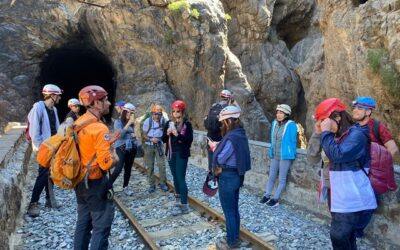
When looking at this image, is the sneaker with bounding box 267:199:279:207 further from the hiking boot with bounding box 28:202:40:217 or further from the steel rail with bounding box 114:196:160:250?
the hiking boot with bounding box 28:202:40:217

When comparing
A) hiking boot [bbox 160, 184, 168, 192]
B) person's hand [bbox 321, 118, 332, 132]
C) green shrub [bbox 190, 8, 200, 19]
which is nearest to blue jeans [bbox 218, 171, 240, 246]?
person's hand [bbox 321, 118, 332, 132]

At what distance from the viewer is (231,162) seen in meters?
4.62

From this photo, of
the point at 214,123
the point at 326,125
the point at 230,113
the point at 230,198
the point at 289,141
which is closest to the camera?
the point at 326,125

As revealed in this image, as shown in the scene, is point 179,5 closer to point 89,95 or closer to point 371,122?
point 371,122

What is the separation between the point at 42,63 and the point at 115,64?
3957 mm

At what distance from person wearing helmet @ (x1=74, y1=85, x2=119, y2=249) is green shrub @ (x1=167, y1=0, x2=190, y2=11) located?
603 inches

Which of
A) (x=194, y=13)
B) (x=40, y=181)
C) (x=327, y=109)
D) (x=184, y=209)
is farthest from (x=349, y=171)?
(x=194, y=13)

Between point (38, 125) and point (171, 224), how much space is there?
2924 millimetres

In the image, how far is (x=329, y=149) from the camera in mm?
3174

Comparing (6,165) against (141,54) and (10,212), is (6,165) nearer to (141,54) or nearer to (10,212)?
(10,212)

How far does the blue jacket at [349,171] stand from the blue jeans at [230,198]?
61.8 inches

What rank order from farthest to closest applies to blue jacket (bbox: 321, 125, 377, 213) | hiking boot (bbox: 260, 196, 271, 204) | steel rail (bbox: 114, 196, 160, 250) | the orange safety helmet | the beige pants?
the beige pants → hiking boot (bbox: 260, 196, 271, 204) → steel rail (bbox: 114, 196, 160, 250) → the orange safety helmet → blue jacket (bbox: 321, 125, 377, 213)

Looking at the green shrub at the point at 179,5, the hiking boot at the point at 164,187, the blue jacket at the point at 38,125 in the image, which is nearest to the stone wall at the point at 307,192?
the hiking boot at the point at 164,187

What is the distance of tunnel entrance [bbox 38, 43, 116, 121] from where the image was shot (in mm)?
20203
